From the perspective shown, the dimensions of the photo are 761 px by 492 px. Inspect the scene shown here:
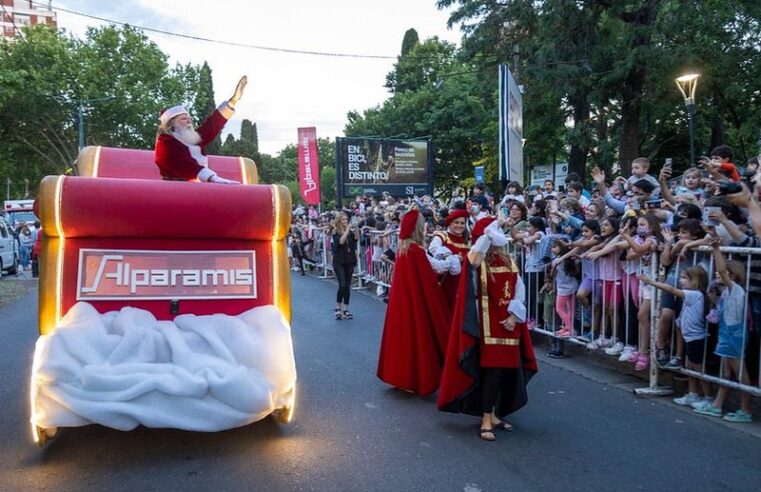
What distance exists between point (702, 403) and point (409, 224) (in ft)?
10.3

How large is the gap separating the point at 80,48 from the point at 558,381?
3443 cm

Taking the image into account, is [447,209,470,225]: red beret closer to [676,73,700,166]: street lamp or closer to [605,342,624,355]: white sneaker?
[605,342,624,355]: white sneaker

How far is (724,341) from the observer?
5195mm

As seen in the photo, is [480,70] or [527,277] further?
[480,70]

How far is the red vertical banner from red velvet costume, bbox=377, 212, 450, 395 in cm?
2065

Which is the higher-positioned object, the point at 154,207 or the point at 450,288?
the point at 154,207

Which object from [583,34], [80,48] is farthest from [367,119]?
[583,34]

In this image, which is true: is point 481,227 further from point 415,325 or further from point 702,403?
point 702,403

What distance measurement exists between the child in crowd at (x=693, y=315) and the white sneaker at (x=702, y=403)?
0.02 metres

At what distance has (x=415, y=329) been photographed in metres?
5.96

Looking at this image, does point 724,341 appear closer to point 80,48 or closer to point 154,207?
point 154,207

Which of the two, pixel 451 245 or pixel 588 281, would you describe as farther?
pixel 588 281

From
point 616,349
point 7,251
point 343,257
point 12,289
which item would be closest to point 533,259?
point 616,349

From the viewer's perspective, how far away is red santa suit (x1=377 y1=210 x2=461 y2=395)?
5887 millimetres
